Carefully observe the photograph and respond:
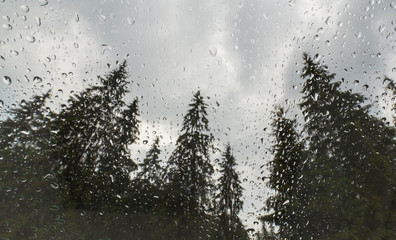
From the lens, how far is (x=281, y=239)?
1022cm

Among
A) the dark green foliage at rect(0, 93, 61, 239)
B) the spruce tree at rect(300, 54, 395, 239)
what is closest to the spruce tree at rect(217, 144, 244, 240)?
the spruce tree at rect(300, 54, 395, 239)

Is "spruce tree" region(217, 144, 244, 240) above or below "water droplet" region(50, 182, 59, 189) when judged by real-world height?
above

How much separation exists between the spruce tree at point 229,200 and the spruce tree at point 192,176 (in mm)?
2223

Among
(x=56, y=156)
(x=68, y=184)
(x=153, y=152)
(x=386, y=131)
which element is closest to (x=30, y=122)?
(x=56, y=156)

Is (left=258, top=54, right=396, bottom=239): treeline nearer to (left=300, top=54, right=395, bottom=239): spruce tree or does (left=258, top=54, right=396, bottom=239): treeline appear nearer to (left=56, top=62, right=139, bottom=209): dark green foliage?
(left=300, top=54, right=395, bottom=239): spruce tree

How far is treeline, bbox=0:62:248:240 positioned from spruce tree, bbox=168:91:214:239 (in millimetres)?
55

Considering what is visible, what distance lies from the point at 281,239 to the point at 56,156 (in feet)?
37.2

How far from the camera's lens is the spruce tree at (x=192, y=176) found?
1245cm

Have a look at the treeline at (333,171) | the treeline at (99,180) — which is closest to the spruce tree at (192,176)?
the treeline at (99,180)

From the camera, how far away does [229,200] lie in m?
16.7

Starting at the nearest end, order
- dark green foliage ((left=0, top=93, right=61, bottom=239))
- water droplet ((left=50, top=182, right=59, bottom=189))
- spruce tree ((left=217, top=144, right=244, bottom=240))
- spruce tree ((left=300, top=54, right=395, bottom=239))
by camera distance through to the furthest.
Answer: spruce tree ((left=300, top=54, right=395, bottom=239)) < dark green foliage ((left=0, top=93, right=61, bottom=239)) < water droplet ((left=50, top=182, right=59, bottom=189)) < spruce tree ((left=217, top=144, right=244, bottom=240))

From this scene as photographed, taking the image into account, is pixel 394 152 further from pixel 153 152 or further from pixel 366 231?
pixel 153 152

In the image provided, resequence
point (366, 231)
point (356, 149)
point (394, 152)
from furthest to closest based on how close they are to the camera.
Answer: point (356, 149) < point (394, 152) < point (366, 231)

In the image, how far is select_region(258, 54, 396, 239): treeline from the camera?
7852mm
